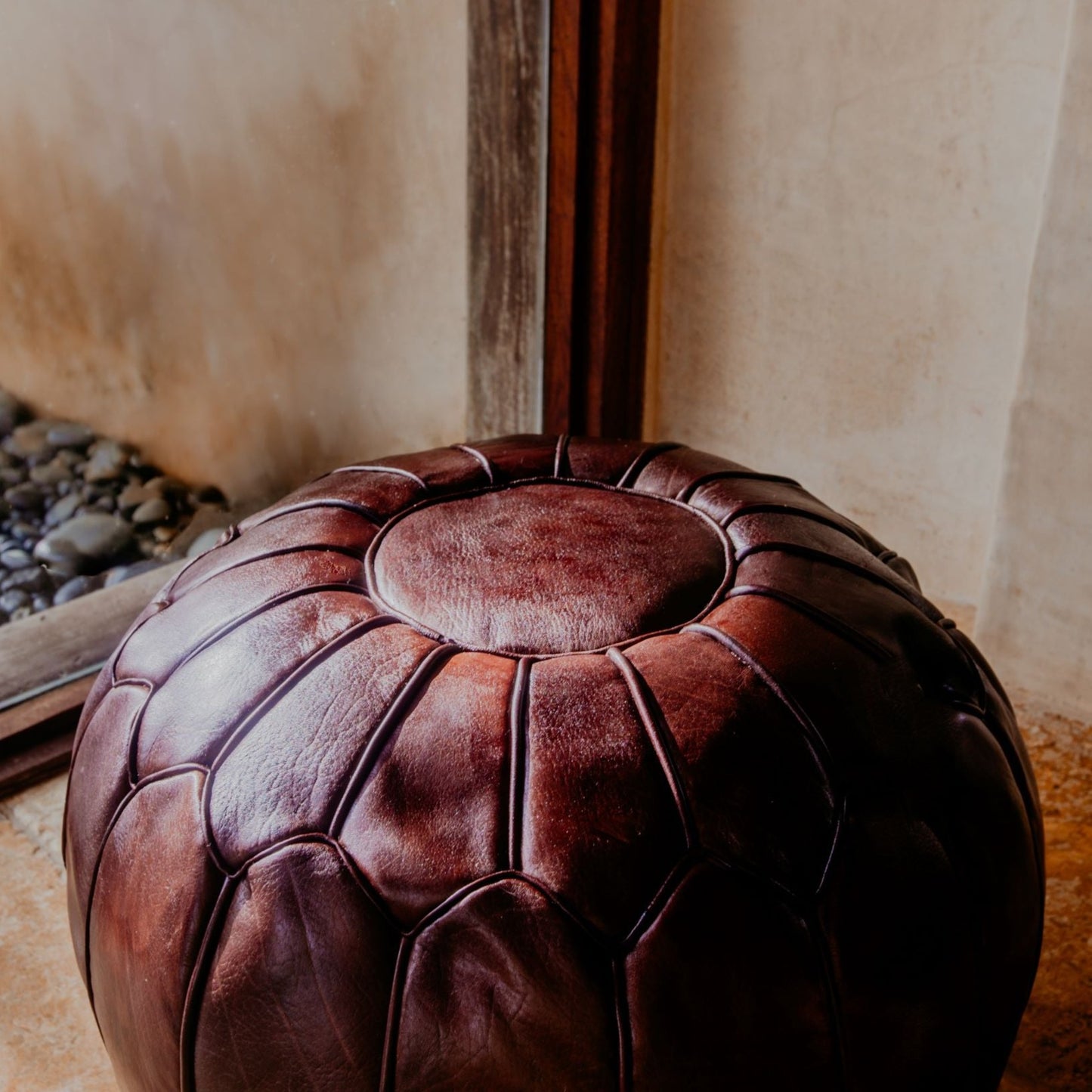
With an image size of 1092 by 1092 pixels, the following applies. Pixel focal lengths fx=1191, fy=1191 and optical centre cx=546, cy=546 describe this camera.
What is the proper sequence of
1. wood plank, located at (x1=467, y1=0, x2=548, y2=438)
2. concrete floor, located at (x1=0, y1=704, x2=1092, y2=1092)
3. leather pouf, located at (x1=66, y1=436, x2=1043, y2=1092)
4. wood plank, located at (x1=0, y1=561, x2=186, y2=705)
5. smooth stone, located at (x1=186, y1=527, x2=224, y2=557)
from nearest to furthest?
leather pouf, located at (x1=66, y1=436, x2=1043, y2=1092)
concrete floor, located at (x1=0, y1=704, x2=1092, y2=1092)
wood plank, located at (x1=0, y1=561, x2=186, y2=705)
wood plank, located at (x1=467, y1=0, x2=548, y2=438)
smooth stone, located at (x1=186, y1=527, x2=224, y2=557)

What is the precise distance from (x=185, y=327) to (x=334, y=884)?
1783mm

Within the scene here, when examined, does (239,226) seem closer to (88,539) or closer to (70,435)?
(70,435)

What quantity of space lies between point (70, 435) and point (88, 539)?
250 millimetres

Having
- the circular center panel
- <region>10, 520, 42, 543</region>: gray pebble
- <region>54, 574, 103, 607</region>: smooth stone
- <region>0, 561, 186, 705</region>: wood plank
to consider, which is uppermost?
the circular center panel

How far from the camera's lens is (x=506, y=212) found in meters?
2.64

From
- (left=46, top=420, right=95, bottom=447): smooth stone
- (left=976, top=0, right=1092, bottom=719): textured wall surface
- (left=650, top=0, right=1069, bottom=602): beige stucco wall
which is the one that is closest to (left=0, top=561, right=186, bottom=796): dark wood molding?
(left=46, top=420, right=95, bottom=447): smooth stone

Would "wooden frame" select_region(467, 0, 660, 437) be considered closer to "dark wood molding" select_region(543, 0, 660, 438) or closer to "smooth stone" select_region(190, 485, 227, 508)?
"dark wood molding" select_region(543, 0, 660, 438)

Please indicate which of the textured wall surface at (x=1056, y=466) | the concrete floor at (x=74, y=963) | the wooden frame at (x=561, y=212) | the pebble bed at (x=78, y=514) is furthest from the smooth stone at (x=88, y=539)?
the textured wall surface at (x=1056, y=466)

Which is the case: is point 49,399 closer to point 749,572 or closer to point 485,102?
point 485,102

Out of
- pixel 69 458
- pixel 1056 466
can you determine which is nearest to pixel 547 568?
pixel 1056 466

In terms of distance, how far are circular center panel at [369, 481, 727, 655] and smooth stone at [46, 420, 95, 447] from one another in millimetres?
1253

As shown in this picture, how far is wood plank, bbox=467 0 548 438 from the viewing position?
2.50 metres

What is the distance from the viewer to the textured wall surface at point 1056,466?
6.06ft

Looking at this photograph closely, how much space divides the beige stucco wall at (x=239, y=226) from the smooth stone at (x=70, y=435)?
0.10 feet
